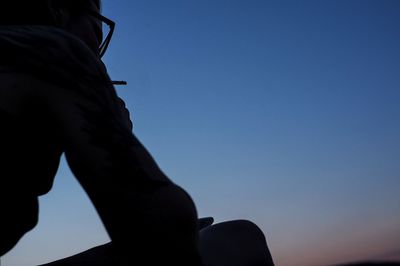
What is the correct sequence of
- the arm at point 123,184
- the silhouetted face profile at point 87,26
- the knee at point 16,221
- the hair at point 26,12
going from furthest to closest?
the silhouetted face profile at point 87,26
the hair at point 26,12
the knee at point 16,221
the arm at point 123,184

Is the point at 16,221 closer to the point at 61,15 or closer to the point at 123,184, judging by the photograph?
the point at 123,184

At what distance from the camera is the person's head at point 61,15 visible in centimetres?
163

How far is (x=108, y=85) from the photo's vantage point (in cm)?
129

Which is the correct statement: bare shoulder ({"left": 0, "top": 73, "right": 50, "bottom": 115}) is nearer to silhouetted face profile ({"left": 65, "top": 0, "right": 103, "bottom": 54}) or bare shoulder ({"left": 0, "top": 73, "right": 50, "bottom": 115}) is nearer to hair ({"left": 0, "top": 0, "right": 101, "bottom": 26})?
hair ({"left": 0, "top": 0, "right": 101, "bottom": 26})

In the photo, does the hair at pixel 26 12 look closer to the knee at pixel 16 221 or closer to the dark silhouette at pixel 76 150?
the dark silhouette at pixel 76 150

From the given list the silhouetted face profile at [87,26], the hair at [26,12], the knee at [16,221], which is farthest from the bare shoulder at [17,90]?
the silhouetted face profile at [87,26]

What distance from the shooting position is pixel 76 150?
1020 millimetres

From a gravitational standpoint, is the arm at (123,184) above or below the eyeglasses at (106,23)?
below

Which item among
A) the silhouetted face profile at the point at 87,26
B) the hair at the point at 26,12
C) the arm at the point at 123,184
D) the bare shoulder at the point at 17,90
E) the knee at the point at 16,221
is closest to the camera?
the arm at the point at 123,184

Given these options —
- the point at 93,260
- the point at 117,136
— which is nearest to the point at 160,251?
the point at 117,136

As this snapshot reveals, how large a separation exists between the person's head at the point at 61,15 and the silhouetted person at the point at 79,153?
31 centimetres

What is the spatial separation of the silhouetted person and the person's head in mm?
307

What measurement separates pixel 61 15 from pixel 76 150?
1.17 metres

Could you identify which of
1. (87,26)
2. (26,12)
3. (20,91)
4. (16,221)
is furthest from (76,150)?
(87,26)
